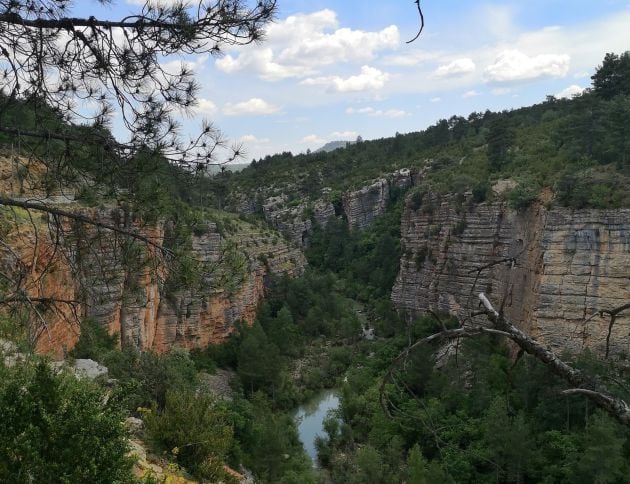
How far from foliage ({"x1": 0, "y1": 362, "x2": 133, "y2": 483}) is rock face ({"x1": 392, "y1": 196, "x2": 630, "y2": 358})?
11.8 m

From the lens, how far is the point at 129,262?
5.09 m

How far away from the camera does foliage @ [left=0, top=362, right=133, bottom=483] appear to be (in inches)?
186

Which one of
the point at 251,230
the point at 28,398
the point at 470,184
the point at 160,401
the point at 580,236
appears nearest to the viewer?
the point at 28,398

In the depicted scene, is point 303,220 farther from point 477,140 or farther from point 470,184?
point 470,184

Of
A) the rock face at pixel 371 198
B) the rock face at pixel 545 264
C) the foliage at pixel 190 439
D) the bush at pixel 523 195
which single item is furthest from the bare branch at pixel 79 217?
the rock face at pixel 371 198

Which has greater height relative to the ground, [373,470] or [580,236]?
[580,236]

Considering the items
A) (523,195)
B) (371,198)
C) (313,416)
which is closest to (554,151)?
(523,195)

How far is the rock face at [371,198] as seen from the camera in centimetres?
5047

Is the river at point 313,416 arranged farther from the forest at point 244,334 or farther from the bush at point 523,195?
the bush at point 523,195

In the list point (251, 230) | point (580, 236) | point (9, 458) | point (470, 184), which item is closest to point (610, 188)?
point (580, 236)

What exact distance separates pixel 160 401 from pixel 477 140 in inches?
1478

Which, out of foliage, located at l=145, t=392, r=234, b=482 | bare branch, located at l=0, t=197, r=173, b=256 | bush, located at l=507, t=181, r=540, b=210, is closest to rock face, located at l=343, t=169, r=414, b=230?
bush, located at l=507, t=181, r=540, b=210

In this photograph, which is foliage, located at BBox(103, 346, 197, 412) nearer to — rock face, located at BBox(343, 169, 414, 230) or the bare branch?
the bare branch

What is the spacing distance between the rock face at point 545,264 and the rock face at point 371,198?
22.0m
